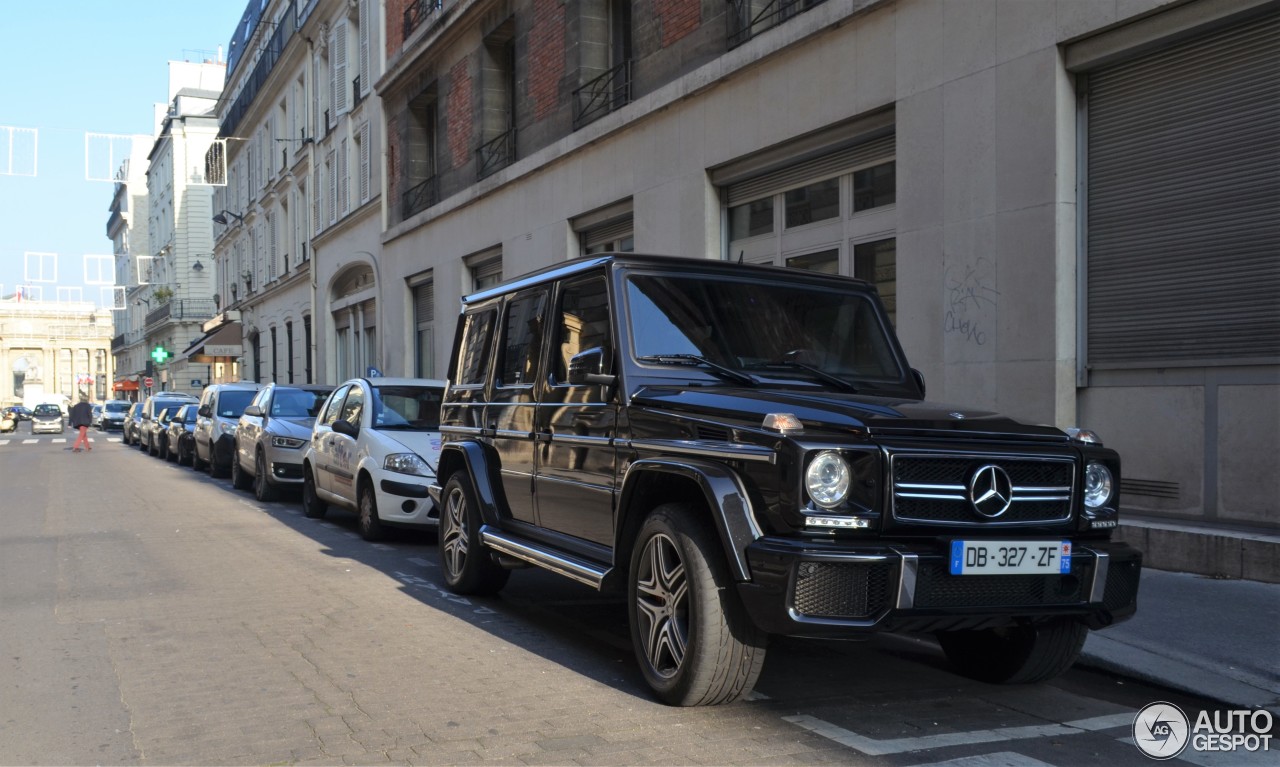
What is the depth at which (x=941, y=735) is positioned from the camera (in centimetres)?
477

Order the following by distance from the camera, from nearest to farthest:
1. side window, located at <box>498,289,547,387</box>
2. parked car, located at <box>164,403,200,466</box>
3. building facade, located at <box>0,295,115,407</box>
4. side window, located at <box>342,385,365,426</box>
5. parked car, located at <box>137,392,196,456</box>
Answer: side window, located at <box>498,289,547,387</box> < side window, located at <box>342,385,365,426</box> < parked car, located at <box>164,403,200,466</box> < parked car, located at <box>137,392,196,456</box> < building facade, located at <box>0,295,115,407</box>

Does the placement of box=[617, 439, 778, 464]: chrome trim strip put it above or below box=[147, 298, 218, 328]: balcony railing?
below

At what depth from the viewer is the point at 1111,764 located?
14.7 feet

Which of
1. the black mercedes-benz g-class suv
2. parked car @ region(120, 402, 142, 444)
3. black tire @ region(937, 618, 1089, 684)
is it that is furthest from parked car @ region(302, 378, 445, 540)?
parked car @ region(120, 402, 142, 444)

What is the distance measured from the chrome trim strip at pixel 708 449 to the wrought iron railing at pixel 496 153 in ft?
53.7

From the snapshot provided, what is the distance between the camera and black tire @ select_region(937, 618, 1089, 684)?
5430 millimetres

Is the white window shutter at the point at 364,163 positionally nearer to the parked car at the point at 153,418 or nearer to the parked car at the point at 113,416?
the parked car at the point at 153,418

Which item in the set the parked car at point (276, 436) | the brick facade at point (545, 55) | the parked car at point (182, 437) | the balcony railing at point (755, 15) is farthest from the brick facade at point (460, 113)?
the balcony railing at point (755, 15)

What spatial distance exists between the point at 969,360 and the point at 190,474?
15.9 metres

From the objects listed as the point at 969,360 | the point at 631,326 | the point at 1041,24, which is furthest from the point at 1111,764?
the point at 1041,24

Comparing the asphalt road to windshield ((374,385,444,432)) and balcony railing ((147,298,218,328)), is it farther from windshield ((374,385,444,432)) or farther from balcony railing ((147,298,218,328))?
balcony railing ((147,298,218,328))

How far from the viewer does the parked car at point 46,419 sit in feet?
190

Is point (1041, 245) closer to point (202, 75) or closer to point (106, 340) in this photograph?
point (202, 75)

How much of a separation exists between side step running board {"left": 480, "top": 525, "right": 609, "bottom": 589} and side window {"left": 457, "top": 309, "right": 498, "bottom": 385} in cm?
113
